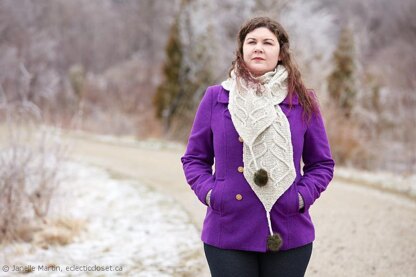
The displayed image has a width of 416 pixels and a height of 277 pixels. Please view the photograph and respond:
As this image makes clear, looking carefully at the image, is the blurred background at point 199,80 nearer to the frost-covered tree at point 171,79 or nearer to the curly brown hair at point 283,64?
the frost-covered tree at point 171,79

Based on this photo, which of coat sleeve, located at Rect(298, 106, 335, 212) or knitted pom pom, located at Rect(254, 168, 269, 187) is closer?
knitted pom pom, located at Rect(254, 168, 269, 187)

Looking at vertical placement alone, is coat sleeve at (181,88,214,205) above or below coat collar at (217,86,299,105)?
below

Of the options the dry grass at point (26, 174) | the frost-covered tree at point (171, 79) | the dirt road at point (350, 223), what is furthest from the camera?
the frost-covered tree at point (171, 79)

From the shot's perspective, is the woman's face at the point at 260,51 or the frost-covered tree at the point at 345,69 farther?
the frost-covered tree at the point at 345,69

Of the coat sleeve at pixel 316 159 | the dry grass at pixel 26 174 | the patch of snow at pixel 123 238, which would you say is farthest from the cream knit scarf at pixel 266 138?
the dry grass at pixel 26 174

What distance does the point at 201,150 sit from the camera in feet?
7.72

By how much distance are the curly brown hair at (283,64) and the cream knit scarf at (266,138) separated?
67 millimetres

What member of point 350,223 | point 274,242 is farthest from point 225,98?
point 350,223

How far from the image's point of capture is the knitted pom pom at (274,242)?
2.10m

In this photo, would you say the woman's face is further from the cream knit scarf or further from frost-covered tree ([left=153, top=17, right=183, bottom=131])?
frost-covered tree ([left=153, top=17, right=183, bottom=131])

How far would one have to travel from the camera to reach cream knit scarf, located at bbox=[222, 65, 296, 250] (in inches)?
84.2

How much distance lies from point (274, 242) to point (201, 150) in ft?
1.80

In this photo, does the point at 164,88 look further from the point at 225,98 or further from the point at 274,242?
the point at 274,242

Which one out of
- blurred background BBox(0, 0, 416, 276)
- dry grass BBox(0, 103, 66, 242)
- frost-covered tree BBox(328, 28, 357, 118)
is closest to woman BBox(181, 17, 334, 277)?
blurred background BBox(0, 0, 416, 276)
